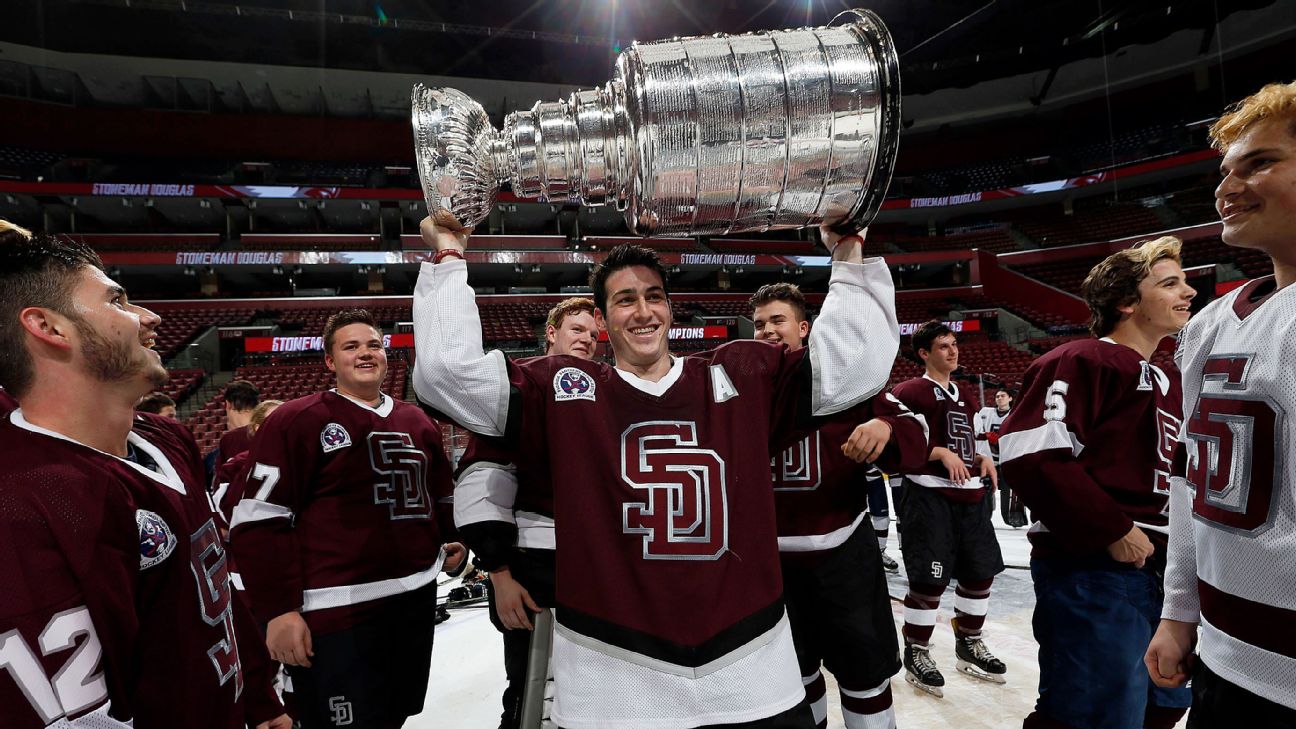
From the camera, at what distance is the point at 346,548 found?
2.12 metres

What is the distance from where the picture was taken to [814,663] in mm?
2268

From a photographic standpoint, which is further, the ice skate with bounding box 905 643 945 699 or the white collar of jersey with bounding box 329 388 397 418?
the ice skate with bounding box 905 643 945 699

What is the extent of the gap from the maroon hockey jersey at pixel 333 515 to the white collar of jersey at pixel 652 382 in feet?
3.99

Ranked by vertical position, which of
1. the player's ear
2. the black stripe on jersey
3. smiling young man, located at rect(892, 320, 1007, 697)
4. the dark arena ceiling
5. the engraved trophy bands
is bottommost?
smiling young man, located at rect(892, 320, 1007, 697)

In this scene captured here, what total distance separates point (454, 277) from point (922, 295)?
23.5 metres

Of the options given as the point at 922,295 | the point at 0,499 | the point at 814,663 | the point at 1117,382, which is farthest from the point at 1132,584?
the point at 922,295

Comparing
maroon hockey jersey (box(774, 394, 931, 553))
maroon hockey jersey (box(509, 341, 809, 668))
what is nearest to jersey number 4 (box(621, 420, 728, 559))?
maroon hockey jersey (box(509, 341, 809, 668))

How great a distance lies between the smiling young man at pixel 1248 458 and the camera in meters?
1.03

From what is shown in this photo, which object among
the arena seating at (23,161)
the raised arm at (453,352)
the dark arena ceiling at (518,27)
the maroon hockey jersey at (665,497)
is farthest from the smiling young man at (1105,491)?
the arena seating at (23,161)

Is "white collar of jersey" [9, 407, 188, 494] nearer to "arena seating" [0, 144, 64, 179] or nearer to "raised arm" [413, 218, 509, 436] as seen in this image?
"raised arm" [413, 218, 509, 436]

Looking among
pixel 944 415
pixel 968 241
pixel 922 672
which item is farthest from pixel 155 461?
pixel 968 241

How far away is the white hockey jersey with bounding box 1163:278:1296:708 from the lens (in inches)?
40.1

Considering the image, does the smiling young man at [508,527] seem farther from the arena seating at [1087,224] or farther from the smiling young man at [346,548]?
the arena seating at [1087,224]

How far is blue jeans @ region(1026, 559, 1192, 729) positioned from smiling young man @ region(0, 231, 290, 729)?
85.2 inches
